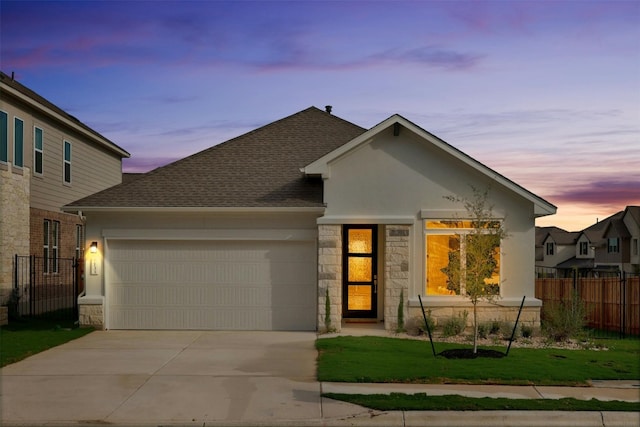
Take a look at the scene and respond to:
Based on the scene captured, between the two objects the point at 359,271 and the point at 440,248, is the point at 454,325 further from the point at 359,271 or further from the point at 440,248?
the point at 359,271

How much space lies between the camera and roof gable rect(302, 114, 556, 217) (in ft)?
60.1

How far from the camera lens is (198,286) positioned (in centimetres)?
1898

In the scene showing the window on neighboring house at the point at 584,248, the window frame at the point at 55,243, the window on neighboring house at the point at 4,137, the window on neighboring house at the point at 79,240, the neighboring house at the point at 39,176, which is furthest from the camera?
the window on neighboring house at the point at 584,248

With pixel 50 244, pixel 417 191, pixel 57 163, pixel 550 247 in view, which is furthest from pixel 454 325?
pixel 550 247

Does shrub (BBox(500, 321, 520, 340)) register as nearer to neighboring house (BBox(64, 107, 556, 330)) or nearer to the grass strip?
neighboring house (BBox(64, 107, 556, 330))

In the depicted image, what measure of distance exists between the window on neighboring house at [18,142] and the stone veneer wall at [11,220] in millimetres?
347

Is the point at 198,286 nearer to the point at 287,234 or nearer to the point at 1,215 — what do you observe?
the point at 287,234

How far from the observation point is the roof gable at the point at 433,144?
18312mm

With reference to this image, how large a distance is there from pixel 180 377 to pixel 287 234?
7123mm

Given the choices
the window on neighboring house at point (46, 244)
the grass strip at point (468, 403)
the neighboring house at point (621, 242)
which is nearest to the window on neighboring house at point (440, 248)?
the grass strip at point (468, 403)

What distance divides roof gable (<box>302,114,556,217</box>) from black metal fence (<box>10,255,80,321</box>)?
26.1 ft

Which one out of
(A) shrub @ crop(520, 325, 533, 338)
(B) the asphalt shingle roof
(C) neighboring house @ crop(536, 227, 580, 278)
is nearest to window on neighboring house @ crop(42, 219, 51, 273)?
(B) the asphalt shingle roof

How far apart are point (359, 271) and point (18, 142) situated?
1140cm

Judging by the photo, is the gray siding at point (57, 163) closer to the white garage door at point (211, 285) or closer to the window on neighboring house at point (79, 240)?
the window on neighboring house at point (79, 240)
